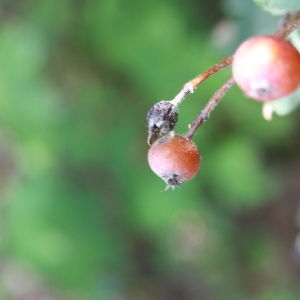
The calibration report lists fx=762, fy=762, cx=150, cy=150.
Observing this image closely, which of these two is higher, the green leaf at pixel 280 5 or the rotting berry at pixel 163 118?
the green leaf at pixel 280 5

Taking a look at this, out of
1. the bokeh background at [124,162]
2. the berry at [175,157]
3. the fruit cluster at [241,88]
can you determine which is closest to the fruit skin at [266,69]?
the fruit cluster at [241,88]

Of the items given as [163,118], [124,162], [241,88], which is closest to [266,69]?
[241,88]

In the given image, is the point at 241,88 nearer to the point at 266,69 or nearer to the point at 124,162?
the point at 266,69

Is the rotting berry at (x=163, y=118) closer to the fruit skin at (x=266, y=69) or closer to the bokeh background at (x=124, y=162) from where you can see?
the fruit skin at (x=266, y=69)

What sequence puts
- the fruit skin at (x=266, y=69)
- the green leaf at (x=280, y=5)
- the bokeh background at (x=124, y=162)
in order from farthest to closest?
the bokeh background at (x=124, y=162) → the green leaf at (x=280, y=5) → the fruit skin at (x=266, y=69)

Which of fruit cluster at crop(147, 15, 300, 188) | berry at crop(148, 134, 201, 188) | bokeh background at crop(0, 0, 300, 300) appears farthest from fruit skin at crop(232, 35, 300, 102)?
bokeh background at crop(0, 0, 300, 300)

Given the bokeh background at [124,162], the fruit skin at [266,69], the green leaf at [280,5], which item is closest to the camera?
the fruit skin at [266,69]

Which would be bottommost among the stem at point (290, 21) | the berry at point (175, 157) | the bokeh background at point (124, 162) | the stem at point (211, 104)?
the berry at point (175, 157)
